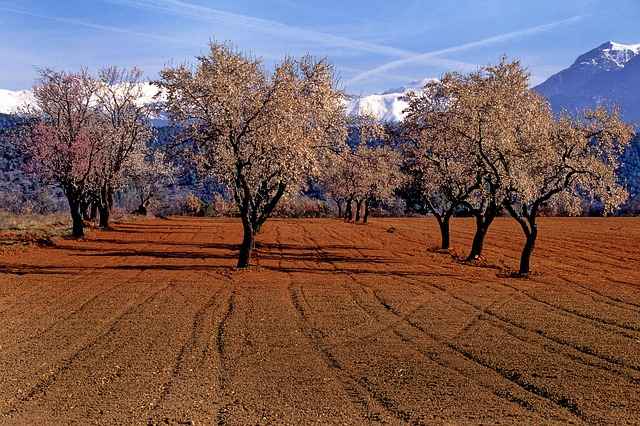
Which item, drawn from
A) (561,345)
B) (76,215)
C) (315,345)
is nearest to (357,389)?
(315,345)

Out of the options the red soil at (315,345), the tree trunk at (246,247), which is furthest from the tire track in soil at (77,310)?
the tree trunk at (246,247)

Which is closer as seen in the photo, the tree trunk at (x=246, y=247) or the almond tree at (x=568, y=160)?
the almond tree at (x=568, y=160)

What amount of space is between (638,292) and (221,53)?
16.1 metres

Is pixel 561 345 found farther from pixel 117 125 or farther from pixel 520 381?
pixel 117 125

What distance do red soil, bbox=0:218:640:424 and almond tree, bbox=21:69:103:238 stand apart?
45.8 feet

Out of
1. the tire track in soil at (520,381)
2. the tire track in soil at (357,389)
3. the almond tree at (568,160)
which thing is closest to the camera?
the tire track in soil at (357,389)

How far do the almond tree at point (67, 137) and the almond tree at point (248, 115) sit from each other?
56.3 ft

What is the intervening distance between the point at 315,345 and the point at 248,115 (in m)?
12.3

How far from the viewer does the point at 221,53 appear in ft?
72.8

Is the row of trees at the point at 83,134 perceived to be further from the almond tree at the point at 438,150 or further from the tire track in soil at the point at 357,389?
the tire track in soil at the point at 357,389

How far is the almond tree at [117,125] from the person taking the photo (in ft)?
151

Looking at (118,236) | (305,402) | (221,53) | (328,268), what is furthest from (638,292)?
(118,236)

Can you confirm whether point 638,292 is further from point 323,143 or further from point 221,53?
point 221,53

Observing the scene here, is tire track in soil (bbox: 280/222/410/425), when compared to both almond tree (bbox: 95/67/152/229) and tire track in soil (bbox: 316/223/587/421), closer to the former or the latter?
tire track in soil (bbox: 316/223/587/421)
